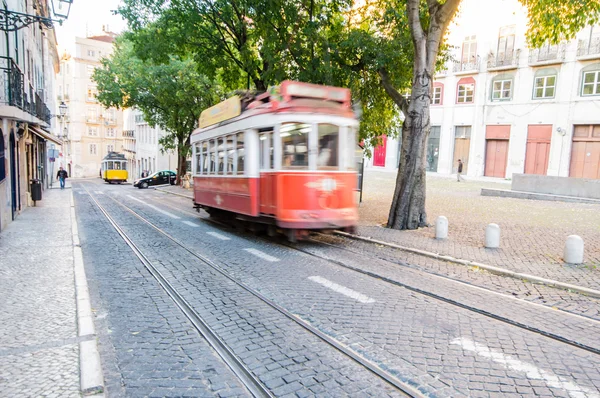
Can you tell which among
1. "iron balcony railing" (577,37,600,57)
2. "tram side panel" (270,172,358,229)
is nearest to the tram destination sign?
"tram side panel" (270,172,358,229)

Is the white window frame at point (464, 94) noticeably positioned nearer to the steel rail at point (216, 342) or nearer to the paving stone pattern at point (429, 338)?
the paving stone pattern at point (429, 338)

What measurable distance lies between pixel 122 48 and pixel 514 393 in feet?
117

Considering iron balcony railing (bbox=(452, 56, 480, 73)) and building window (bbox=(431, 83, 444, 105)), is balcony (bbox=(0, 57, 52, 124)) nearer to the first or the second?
iron balcony railing (bbox=(452, 56, 480, 73))

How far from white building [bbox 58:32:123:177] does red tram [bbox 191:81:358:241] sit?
68268 millimetres

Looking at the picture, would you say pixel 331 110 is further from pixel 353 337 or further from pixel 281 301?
pixel 353 337

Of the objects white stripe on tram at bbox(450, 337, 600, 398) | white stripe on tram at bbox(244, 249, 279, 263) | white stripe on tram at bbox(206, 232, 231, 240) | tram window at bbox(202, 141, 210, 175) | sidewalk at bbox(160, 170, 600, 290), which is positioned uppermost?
tram window at bbox(202, 141, 210, 175)

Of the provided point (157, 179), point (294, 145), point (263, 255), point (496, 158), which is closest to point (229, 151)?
point (294, 145)

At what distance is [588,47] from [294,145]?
2814 cm

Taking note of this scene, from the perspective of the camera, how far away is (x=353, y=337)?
4.77 meters

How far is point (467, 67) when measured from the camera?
3397cm

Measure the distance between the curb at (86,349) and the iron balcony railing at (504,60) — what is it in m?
33.3

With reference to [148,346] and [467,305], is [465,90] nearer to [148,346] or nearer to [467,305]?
[467,305]

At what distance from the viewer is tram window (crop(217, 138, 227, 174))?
1209cm

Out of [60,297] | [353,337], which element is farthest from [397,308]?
[60,297]
